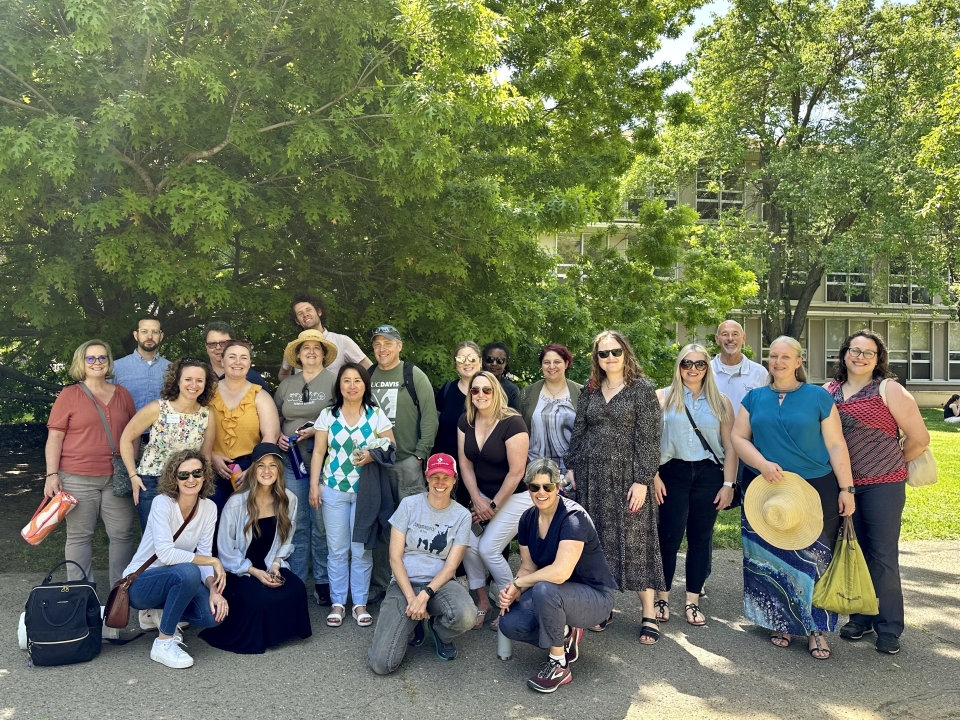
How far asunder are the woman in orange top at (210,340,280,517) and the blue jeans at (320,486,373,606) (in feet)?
1.90

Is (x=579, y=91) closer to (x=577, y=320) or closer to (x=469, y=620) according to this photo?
(x=577, y=320)

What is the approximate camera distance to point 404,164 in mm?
6883

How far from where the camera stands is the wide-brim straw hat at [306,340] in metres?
6.00

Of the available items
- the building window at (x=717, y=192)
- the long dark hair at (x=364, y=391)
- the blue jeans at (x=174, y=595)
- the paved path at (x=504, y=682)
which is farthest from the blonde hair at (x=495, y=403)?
the building window at (x=717, y=192)

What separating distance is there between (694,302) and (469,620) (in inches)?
385

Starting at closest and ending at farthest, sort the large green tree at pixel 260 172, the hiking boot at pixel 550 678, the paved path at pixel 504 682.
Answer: the paved path at pixel 504 682 < the hiking boot at pixel 550 678 < the large green tree at pixel 260 172

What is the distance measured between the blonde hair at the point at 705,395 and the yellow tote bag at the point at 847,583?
1.01 m

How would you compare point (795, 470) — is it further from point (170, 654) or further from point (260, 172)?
point (260, 172)

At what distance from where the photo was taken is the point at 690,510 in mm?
5633

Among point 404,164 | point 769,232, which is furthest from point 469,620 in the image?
point 769,232

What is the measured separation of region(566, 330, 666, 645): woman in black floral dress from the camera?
5.28m

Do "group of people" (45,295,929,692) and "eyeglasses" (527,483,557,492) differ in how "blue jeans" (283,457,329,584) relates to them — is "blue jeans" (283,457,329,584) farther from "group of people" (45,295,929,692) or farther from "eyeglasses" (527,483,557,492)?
"eyeglasses" (527,483,557,492)

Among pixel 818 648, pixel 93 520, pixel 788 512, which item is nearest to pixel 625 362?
pixel 788 512

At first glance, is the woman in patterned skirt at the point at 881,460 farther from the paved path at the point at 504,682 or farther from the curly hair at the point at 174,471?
the curly hair at the point at 174,471
